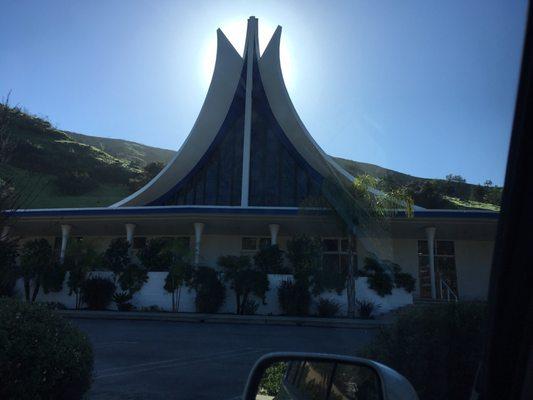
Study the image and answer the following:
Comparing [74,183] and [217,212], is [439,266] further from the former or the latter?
[74,183]

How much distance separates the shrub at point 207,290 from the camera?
1738 cm

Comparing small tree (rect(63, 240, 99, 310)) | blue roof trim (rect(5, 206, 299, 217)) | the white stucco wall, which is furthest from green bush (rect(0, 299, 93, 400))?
the white stucco wall

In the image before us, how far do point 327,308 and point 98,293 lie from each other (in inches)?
327

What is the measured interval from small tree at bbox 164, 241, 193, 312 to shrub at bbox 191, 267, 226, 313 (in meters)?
0.33

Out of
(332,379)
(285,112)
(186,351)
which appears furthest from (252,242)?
(332,379)

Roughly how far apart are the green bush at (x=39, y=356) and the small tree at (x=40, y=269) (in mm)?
14943

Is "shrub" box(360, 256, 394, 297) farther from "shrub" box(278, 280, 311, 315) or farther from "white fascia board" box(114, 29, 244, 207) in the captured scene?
"white fascia board" box(114, 29, 244, 207)

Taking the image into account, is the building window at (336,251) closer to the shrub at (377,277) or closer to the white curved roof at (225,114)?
the shrub at (377,277)

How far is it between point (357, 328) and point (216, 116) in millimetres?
17105

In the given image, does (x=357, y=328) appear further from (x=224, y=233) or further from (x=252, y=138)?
(x=252, y=138)

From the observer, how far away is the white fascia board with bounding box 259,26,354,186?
25641 mm

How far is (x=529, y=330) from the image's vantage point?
5.70 ft

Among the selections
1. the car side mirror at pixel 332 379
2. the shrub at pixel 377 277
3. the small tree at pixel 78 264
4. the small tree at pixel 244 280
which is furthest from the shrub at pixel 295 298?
the car side mirror at pixel 332 379

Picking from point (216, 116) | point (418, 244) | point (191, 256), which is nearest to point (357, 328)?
point (191, 256)
